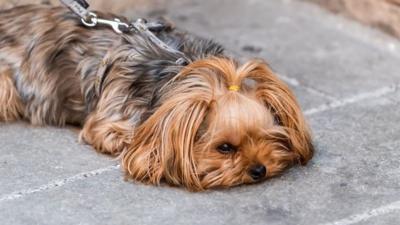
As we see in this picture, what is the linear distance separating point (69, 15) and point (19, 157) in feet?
3.06

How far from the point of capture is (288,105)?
17.8 feet

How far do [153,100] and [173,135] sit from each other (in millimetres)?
324

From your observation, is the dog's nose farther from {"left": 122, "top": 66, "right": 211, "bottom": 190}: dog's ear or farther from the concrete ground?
{"left": 122, "top": 66, "right": 211, "bottom": 190}: dog's ear

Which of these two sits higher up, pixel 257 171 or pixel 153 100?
pixel 153 100

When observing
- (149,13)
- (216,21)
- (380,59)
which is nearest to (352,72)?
(380,59)

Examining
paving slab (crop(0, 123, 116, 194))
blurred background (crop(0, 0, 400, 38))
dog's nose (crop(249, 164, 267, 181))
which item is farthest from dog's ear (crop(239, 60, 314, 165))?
blurred background (crop(0, 0, 400, 38))

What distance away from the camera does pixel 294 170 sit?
561cm

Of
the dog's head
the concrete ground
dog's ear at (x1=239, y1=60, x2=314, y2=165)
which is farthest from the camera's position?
dog's ear at (x1=239, y1=60, x2=314, y2=165)

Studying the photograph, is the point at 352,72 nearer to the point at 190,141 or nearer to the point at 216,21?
the point at 216,21

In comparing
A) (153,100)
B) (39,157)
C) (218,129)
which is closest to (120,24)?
(153,100)

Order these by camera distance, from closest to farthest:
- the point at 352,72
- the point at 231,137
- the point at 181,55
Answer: the point at 231,137, the point at 181,55, the point at 352,72

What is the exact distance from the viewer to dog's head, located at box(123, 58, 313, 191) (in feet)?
17.1

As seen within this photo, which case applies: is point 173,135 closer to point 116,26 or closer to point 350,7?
point 116,26

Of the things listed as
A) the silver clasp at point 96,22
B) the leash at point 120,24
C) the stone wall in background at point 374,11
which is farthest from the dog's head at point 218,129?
the stone wall in background at point 374,11
